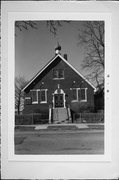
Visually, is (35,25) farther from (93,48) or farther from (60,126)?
(60,126)

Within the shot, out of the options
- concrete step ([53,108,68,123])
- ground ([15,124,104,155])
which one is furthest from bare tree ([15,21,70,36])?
ground ([15,124,104,155])

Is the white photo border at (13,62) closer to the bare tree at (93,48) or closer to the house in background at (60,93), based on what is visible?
the bare tree at (93,48)

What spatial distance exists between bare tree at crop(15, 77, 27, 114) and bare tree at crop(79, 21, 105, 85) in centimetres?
85

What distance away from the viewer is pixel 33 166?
4867 millimetres

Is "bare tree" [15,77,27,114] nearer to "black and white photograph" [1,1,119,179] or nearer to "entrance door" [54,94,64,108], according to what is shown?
"black and white photograph" [1,1,119,179]

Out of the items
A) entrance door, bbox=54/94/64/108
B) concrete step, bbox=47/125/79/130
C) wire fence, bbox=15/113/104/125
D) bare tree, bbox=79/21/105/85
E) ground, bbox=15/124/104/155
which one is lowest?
ground, bbox=15/124/104/155

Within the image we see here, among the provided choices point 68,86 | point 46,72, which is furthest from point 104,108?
point 46,72

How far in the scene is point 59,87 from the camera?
16.1 ft

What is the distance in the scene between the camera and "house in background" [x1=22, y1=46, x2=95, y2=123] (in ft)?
16.1

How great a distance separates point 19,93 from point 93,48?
45.9 inches

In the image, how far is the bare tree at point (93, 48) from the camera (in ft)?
16.0

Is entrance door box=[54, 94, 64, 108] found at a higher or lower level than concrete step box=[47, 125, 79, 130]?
higher

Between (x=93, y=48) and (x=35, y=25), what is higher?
(x=35, y=25)

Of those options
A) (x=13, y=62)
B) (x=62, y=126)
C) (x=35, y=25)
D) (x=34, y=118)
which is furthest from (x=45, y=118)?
(x=35, y=25)
